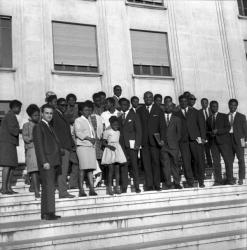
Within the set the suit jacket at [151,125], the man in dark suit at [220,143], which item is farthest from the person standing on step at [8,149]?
the man in dark suit at [220,143]

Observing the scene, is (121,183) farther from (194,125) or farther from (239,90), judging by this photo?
(239,90)

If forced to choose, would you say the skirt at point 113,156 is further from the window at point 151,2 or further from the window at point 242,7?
the window at point 242,7

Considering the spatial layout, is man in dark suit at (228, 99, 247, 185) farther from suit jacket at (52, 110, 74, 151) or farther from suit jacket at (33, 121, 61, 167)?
suit jacket at (33, 121, 61, 167)

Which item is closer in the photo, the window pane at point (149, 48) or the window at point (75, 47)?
the window at point (75, 47)

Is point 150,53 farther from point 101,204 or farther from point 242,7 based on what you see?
point 101,204

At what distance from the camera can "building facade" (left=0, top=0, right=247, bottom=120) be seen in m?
13.9

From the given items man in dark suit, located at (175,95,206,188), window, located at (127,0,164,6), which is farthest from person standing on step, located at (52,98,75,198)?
window, located at (127,0,164,6)

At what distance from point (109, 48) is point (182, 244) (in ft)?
35.4

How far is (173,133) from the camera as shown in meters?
8.98

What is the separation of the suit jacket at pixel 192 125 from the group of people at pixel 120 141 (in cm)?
2

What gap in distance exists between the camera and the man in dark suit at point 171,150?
28.6ft

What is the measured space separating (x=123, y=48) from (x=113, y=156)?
8.15 meters

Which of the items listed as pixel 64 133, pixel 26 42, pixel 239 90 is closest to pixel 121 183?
pixel 64 133

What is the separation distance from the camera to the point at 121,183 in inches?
338
